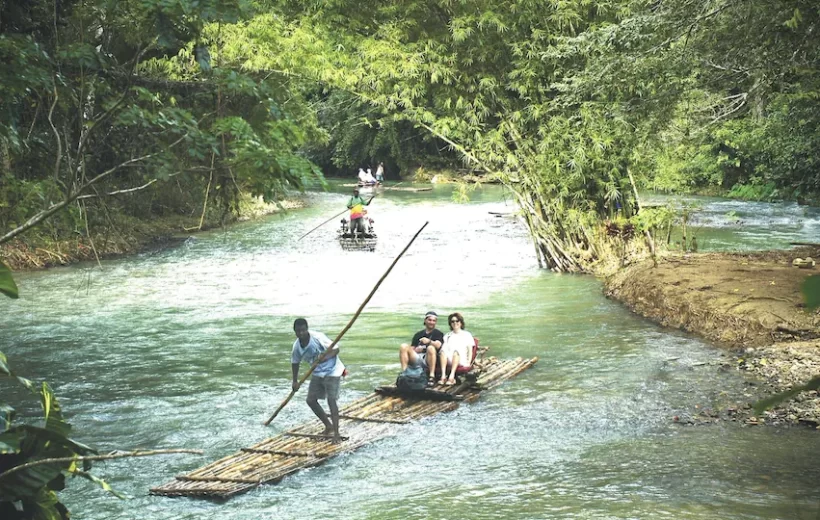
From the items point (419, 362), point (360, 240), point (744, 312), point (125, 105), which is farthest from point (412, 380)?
point (360, 240)

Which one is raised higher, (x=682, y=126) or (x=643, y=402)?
(x=682, y=126)

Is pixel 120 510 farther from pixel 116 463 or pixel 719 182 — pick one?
pixel 719 182

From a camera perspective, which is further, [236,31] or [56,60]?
[236,31]

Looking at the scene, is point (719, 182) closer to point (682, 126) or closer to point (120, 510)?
point (682, 126)

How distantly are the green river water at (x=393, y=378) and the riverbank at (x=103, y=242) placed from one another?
685 mm

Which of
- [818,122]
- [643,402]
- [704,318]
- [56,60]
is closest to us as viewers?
[56,60]

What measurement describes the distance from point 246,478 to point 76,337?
8.78 metres

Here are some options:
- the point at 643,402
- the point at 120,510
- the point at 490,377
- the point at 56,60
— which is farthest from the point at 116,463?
the point at 643,402

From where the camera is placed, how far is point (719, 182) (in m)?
40.0

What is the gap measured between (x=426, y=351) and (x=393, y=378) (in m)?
1.74

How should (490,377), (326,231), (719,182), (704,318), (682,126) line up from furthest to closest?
1. (719,182)
2. (326,231)
3. (682,126)
4. (704,318)
5. (490,377)

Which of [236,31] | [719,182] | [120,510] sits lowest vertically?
[120,510]

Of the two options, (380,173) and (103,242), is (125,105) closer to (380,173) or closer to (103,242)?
(103,242)

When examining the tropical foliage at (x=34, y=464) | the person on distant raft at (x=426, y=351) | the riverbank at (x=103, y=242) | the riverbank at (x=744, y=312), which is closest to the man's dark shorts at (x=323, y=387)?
the person on distant raft at (x=426, y=351)
